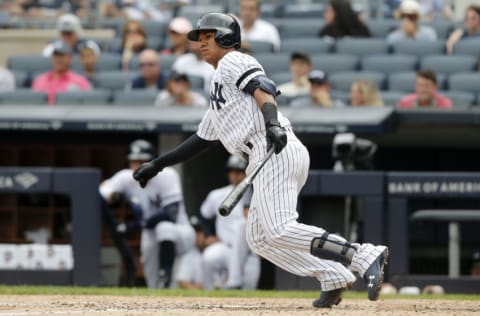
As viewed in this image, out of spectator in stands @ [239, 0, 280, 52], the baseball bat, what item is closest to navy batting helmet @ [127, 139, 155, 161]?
spectator in stands @ [239, 0, 280, 52]

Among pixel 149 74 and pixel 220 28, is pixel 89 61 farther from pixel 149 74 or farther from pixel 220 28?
pixel 220 28

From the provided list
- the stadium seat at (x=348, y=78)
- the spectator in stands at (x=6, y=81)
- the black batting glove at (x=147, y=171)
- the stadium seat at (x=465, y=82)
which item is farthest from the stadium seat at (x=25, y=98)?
the black batting glove at (x=147, y=171)

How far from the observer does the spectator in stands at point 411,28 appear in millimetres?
11609

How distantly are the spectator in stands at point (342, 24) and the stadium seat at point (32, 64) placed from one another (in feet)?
8.56

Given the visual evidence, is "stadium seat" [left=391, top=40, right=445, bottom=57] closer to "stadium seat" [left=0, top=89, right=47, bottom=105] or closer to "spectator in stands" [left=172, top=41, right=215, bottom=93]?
"spectator in stands" [left=172, top=41, right=215, bottom=93]

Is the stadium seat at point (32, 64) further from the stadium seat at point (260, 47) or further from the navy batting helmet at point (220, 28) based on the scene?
the navy batting helmet at point (220, 28)

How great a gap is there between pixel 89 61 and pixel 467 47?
3411mm

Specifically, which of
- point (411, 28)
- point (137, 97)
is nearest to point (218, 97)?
point (137, 97)

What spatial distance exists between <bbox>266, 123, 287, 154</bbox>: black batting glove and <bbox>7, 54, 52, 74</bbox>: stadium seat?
6493 mm

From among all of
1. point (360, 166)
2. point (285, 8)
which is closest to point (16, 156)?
point (360, 166)

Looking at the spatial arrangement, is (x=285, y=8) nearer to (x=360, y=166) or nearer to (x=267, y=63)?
(x=267, y=63)

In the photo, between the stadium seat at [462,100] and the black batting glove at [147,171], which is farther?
the stadium seat at [462,100]

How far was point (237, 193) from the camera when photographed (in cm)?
587

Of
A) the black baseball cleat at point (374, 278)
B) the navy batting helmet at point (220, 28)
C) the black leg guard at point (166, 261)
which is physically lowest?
the black leg guard at point (166, 261)
